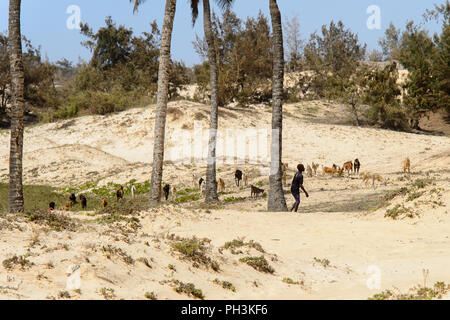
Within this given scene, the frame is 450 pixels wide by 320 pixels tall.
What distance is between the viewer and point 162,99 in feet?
50.9

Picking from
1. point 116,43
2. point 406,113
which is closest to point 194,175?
point 406,113

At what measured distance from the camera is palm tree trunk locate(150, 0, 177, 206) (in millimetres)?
15562

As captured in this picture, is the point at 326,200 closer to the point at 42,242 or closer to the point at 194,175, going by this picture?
the point at 194,175

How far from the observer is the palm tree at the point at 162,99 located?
1556cm

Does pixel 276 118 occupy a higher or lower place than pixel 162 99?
lower

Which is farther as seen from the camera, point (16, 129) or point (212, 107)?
point (212, 107)

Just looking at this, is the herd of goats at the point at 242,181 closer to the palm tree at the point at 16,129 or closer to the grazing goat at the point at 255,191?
the grazing goat at the point at 255,191

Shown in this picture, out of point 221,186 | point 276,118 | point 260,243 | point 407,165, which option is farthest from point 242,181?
point 260,243

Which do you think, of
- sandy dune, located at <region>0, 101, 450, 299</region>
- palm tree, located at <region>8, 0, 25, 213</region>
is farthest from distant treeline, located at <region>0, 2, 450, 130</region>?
palm tree, located at <region>8, 0, 25, 213</region>

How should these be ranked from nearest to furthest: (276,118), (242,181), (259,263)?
(259,263), (276,118), (242,181)

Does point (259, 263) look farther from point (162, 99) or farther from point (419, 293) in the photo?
point (162, 99)

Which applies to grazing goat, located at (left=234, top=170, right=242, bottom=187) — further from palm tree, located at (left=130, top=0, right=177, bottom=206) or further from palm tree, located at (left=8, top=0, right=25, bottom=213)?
palm tree, located at (left=8, top=0, right=25, bottom=213)
